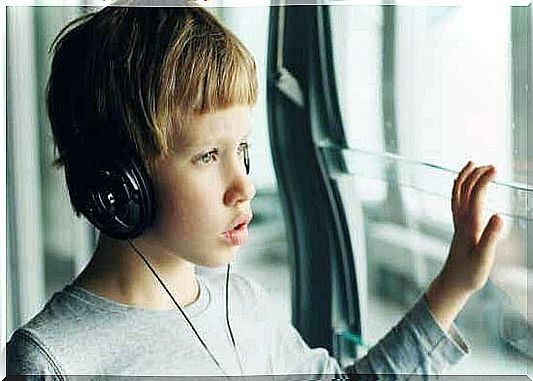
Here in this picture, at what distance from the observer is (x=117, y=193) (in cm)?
84

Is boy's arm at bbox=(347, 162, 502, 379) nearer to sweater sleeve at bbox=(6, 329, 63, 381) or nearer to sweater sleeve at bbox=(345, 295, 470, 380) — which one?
sweater sleeve at bbox=(345, 295, 470, 380)

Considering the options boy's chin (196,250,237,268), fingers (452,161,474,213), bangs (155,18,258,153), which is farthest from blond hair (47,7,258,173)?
fingers (452,161,474,213)

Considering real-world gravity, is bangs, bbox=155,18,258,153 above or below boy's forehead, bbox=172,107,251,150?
above

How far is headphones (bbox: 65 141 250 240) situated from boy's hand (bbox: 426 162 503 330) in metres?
0.28

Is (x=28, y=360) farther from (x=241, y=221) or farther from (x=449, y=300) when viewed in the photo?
(x=449, y=300)

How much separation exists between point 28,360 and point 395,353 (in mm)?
344

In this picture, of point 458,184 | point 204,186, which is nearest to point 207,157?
point 204,186

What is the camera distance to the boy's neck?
0.90 metres

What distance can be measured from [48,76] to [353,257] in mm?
336

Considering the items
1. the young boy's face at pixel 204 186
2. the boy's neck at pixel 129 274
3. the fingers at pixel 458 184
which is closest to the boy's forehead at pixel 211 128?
the young boy's face at pixel 204 186

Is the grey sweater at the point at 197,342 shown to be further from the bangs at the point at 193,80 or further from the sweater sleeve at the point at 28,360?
the bangs at the point at 193,80

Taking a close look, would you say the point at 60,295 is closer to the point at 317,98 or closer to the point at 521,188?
the point at 317,98

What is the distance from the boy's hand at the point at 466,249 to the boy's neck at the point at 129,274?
0.82 ft

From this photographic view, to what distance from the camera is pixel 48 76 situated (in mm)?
907
